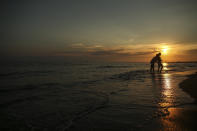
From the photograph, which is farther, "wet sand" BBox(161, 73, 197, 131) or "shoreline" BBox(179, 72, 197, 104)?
"shoreline" BBox(179, 72, 197, 104)

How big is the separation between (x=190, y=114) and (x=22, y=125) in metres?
4.87

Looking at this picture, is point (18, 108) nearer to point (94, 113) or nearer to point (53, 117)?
point (53, 117)

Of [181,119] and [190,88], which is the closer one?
[181,119]

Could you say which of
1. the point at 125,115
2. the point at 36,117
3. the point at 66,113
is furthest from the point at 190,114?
the point at 36,117

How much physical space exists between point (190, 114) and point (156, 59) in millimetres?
21722

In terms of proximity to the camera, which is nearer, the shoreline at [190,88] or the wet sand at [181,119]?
the wet sand at [181,119]

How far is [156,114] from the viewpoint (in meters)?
3.94

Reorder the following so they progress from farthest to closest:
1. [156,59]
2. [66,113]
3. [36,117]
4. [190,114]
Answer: [156,59] → [66,113] → [36,117] → [190,114]

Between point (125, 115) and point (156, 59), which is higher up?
point (156, 59)

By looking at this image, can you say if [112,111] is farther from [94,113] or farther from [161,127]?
[161,127]

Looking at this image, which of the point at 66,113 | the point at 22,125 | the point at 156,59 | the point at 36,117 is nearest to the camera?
the point at 22,125

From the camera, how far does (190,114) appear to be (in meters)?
3.84

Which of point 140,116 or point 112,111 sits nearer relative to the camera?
point 140,116

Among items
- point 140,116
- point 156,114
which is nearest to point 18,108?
point 140,116
